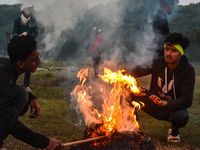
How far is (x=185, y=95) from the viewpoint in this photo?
11.8 feet

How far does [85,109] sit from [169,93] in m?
1.71

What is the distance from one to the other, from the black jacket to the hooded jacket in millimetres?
2301

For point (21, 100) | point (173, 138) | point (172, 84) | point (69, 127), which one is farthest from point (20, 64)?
point (173, 138)

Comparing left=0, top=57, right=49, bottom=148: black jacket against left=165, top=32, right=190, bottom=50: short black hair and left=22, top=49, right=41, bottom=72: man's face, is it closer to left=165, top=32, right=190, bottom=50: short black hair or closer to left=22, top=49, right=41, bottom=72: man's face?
left=22, top=49, right=41, bottom=72: man's face

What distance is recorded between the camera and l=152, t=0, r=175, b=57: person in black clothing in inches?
219

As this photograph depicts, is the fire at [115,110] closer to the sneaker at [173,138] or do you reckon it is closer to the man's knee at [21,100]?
the sneaker at [173,138]

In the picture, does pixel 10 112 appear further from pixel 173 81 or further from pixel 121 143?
pixel 173 81

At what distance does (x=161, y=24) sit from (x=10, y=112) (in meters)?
4.69

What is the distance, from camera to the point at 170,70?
4016 mm

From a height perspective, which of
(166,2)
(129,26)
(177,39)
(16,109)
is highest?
(129,26)

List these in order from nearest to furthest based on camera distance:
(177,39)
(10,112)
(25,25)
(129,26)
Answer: (10,112), (177,39), (25,25), (129,26)

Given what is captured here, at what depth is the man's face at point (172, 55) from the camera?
12.5 feet

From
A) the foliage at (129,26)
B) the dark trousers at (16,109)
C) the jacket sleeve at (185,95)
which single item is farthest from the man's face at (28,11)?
the foliage at (129,26)

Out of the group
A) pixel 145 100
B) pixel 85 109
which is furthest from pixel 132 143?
pixel 145 100
